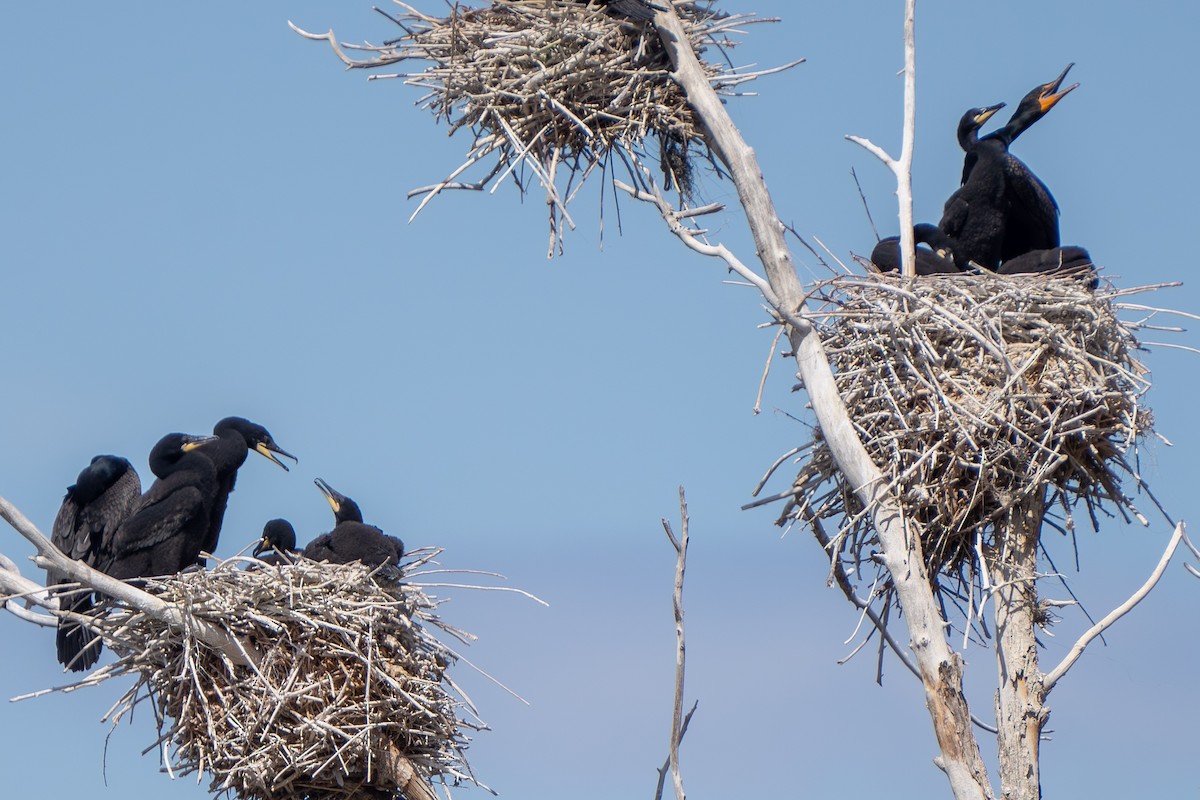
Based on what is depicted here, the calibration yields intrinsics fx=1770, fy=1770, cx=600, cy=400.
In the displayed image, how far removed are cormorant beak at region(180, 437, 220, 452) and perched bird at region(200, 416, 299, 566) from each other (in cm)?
6

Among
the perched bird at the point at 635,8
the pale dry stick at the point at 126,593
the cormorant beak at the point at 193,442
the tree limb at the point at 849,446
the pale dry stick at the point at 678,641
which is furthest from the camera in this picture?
the cormorant beak at the point at 193,442

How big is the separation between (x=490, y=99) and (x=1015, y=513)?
2901 millimetres

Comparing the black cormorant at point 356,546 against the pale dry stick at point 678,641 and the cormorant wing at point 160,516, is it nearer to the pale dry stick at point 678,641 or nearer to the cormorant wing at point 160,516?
the cormorant wing at point 160,516

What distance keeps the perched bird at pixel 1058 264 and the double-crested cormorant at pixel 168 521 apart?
14.2 feet

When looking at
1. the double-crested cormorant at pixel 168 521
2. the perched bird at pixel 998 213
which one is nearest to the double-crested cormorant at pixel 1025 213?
the perched bird at pixel 998 213

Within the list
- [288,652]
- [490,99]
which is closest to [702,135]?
[490,99]

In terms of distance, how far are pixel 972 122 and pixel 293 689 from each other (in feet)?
16.1

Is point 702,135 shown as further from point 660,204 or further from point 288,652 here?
point 288,652

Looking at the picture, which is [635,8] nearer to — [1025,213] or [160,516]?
[1025,213]

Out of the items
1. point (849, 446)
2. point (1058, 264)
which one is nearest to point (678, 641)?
point (849, 446)

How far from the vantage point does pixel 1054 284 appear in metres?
7.72

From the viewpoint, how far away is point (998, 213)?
30.7ft

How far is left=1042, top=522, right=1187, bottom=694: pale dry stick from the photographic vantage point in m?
6.74

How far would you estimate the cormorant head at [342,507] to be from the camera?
31.6ft
